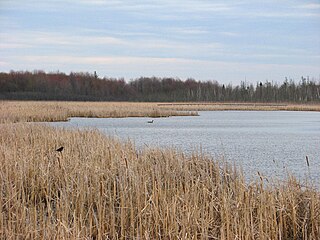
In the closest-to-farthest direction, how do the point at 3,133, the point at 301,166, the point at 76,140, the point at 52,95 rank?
the point at 301,166
the point at 76,140
the point at 3,133
the point at 52,95

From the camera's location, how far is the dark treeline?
235 ft

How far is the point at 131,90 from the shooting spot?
85.8 meters

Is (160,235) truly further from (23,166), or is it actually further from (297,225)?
(23,166)

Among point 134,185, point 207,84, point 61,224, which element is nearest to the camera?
point 61,224

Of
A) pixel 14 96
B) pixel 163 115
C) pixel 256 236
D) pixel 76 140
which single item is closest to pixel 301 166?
pixel 76 140

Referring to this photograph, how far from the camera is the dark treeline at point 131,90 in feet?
235

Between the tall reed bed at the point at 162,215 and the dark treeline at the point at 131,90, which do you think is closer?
the tall reed bed at the point at 162,215

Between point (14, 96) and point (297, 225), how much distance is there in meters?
65.4

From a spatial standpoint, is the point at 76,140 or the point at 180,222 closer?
the point at 180,222

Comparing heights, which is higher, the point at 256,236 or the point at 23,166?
the point at 23,166

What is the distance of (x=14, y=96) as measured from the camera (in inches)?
2625

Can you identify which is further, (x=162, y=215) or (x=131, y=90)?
(x=131, y=90)

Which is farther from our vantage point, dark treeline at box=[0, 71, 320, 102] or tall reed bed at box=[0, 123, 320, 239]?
dark treeline at box=[0, 71, 320, 102]

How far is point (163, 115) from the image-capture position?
32875mm
